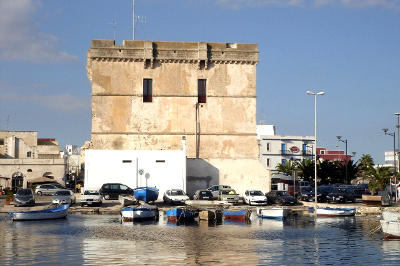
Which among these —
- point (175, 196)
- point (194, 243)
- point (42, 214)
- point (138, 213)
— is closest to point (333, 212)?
point (175, 196)

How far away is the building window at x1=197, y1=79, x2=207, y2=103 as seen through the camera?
216ft

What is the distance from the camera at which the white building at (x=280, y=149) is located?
4306 inches

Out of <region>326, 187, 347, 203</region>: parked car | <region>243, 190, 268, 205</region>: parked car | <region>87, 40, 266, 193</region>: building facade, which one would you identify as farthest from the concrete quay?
<region>87, 40, 266, 193</region>: building facade

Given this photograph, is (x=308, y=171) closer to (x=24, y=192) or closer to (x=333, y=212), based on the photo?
(x=333, y=212)

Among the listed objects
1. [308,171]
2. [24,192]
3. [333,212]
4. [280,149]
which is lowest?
[333,212]

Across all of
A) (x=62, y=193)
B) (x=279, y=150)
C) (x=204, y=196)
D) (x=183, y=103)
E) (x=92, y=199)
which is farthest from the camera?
(x=279, y=150)

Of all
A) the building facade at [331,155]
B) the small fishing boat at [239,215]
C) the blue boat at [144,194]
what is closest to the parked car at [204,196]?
the blue boat at [144,194]

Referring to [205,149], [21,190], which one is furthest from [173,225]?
[205,149]

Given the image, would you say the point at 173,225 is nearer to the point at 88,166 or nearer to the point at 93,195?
the point at 93,195

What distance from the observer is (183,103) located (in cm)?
6538

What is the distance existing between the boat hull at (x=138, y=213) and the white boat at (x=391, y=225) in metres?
17.6

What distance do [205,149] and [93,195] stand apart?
17066 millimetres

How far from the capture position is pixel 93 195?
171 feet

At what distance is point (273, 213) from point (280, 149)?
66446 mm
